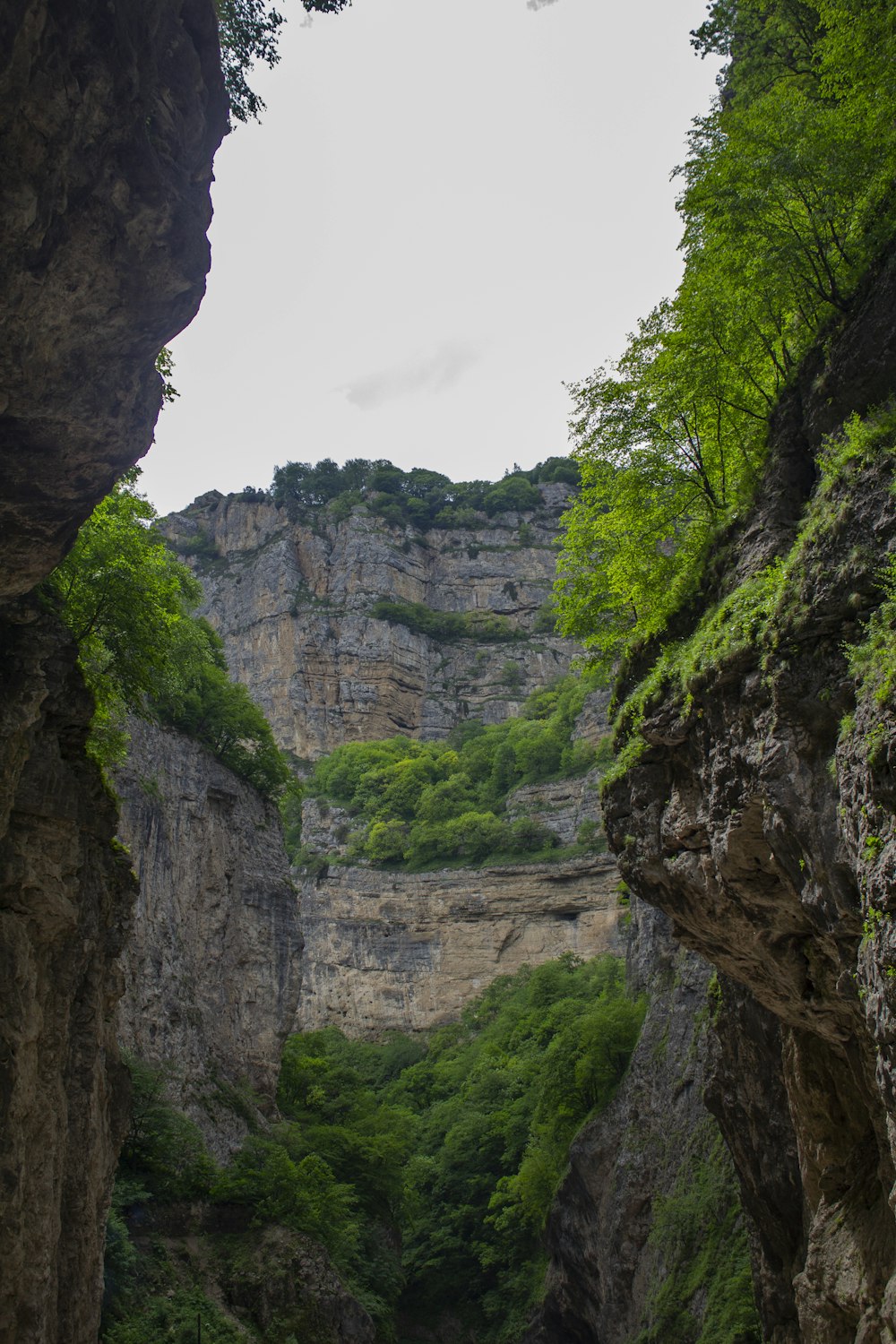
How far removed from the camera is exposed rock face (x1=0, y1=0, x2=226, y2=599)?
28.5 ft

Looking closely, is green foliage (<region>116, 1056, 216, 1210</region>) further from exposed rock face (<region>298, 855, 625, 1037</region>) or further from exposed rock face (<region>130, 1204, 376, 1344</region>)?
exposed rock face (<region>298, 855, 625, 1037</region>)

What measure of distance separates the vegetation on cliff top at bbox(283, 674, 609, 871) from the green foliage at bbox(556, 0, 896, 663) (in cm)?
3619

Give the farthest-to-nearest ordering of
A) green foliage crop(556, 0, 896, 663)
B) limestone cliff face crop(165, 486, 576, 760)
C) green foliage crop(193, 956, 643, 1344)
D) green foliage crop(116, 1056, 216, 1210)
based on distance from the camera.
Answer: limestone cliff face crop(165, 486, 576, 760) → green foliage crop(193, 956, 643, 1344) → green foliage crop(116, 1056, 216, 1210) → green foliage crop(556, 0, 896, 663)

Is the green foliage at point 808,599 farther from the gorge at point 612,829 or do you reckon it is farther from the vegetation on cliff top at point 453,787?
the vegetation on cliff top at point 453,787

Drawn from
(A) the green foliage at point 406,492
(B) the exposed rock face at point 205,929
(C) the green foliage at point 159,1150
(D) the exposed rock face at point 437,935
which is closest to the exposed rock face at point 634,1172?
(B) the exposed rock face at point 205,929

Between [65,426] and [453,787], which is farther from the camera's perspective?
[453,787]

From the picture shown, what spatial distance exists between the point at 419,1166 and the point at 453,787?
27355 mm

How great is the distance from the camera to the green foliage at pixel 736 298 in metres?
12.1

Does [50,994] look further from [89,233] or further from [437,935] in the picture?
[437,935]

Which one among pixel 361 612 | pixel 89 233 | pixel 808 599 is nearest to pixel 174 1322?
pixel 808 599

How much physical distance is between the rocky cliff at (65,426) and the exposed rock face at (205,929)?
9.28m

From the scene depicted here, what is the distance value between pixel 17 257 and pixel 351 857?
163 ft

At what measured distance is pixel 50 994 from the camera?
41.2ft

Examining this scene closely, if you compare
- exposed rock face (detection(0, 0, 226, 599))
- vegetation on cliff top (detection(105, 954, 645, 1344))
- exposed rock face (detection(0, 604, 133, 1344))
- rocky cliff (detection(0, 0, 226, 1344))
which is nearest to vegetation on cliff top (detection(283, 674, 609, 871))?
vegetation on cliff top (detection(105, 954, 645, 1344))
